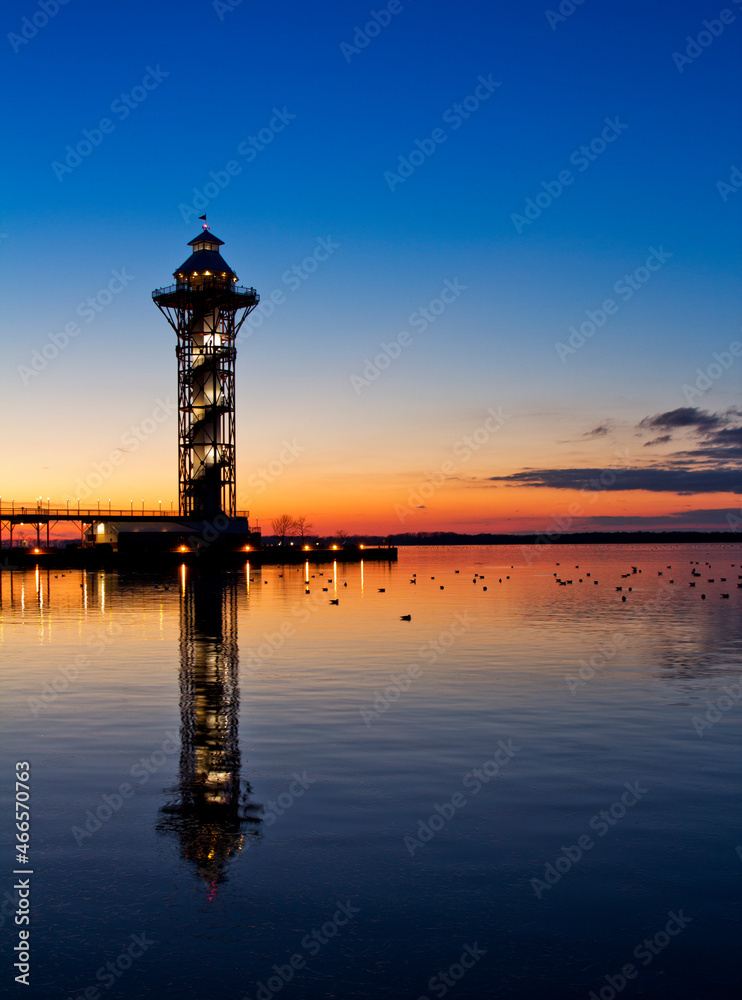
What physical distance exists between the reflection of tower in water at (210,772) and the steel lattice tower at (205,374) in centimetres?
7663

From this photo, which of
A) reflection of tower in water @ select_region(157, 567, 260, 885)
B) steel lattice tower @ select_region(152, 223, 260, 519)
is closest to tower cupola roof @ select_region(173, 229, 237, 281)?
steel lattice tower @ select_region(152, 223, 260, 519)

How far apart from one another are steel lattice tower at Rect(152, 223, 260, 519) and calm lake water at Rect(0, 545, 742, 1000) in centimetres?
7943

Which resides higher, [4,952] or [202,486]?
[202,486]

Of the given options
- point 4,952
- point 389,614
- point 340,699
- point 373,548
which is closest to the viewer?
point 4,952

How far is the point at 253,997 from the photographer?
23.0ft

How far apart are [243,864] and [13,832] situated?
10.2 feet

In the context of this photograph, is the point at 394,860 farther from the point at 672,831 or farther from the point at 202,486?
the point at 202,486

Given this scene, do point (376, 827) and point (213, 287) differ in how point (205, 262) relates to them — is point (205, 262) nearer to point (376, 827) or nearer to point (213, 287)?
point (213, 287)

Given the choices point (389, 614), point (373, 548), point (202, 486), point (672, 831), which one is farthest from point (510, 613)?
point (373, 548)

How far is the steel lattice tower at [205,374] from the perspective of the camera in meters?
104

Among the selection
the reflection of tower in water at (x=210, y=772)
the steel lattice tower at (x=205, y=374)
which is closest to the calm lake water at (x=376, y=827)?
the reflection of tower in water at (x=210, y=772)

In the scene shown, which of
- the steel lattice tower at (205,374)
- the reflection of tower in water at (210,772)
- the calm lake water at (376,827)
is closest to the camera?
the calm lake water at (376,827)

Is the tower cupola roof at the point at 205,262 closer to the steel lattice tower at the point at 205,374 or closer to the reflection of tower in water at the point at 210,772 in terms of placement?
the steel lattice tower at the point at 205,374

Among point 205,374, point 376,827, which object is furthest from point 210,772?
point 205,374
